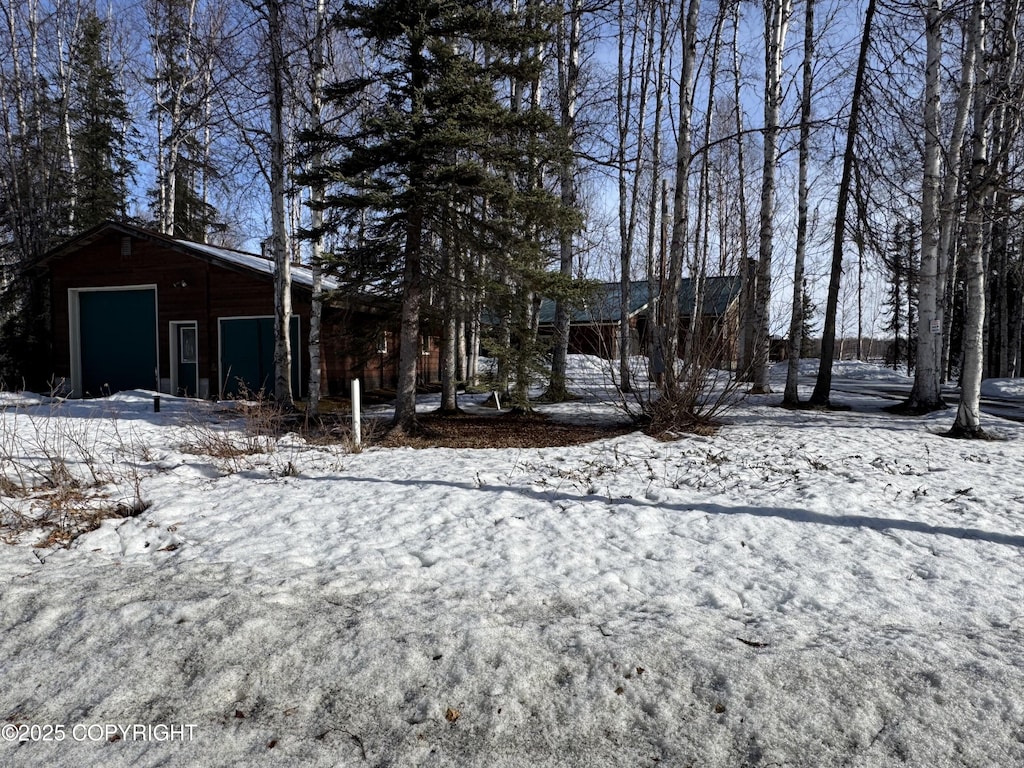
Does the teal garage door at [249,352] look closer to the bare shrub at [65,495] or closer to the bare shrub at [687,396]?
the bare shrub at [65,495]

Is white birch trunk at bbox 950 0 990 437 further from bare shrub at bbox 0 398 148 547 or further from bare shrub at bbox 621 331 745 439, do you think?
bare shrub at bbox 0 398 148 547

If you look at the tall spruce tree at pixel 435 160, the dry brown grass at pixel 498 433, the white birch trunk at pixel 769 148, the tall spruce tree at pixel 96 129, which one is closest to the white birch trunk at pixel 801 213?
the white birch trunk at pixel 769 148

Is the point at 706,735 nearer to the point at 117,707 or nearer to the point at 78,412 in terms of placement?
the point at 117,707

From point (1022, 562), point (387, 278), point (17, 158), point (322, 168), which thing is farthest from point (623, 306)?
point (17, 158)

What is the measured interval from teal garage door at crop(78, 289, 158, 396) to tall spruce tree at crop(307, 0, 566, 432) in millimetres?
11130

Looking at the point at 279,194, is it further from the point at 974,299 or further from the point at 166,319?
the point at 974,299

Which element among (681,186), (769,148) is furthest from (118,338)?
(769,148)

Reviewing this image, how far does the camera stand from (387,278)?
941 cm

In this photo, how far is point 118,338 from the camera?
18.0m

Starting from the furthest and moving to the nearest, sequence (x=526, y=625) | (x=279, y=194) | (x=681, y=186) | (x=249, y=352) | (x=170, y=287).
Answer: (x=170, y=287) → (x=249, y=352) → (x=279, y=194) → (x=681, y=186) → (x=526, y=625)

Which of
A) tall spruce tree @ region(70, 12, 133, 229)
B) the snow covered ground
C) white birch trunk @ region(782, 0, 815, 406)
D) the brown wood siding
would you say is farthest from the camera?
tall spruce tree @ region(70, 12, 133, 229)

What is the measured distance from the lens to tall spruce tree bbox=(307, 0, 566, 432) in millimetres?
8281

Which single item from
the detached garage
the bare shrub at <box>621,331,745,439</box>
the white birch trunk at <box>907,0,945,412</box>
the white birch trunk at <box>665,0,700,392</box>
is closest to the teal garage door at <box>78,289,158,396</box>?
the detached garage

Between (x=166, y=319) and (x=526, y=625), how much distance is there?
17756mm
